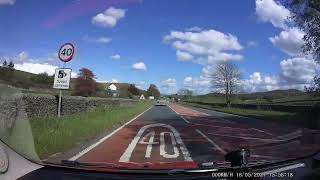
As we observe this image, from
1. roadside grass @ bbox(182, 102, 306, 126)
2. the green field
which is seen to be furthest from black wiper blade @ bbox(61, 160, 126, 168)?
the green field

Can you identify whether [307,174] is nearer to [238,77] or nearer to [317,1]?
[238,77]

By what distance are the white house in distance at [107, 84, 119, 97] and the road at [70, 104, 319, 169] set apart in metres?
0.50

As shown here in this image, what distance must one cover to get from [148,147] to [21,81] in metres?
1.27

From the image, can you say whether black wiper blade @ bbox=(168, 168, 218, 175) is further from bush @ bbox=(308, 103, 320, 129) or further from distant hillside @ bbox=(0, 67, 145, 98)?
distant hillside @ bbox=(0, 67, 145, 98)

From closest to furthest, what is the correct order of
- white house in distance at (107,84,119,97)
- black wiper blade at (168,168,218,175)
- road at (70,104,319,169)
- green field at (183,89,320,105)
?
black wiper blade at (168,168,218,175) → road at (70,104,319,169) → green field at (183,89,320,105) → white house in distance at (107,84,119,97)

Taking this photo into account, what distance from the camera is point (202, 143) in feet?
15.2

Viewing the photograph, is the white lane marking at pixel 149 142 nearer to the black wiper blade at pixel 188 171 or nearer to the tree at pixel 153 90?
the tree at pixel 153 90

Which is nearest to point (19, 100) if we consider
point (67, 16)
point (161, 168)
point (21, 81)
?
point (21, 81)

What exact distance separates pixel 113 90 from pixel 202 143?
110 centimetres

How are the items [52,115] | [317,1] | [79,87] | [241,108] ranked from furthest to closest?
[317,1] → [52,115] → [241,108] → [79,87]

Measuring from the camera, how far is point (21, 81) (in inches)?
134

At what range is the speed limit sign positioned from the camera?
333cm

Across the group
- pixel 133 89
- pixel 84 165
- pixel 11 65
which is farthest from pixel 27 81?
pixel 133 89

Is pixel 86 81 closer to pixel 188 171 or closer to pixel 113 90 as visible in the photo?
pixel 113 90
